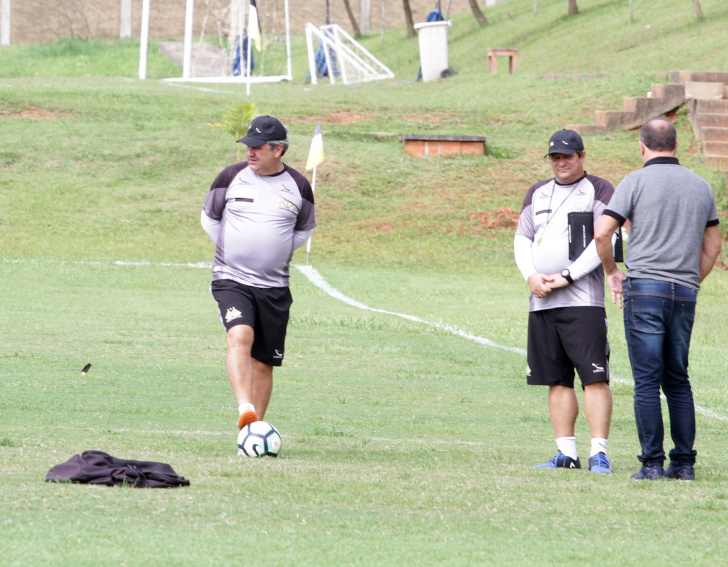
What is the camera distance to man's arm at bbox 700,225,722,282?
6.42 meters

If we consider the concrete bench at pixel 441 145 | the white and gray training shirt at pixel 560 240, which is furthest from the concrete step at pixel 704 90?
the white and gray training shirt at pixel 560 240

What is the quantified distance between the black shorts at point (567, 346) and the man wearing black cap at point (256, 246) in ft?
5.30

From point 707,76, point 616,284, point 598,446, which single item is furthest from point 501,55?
point 598,446

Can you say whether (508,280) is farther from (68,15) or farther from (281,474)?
(68,15)

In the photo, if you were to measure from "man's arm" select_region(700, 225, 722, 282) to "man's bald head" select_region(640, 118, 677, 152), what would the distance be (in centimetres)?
52

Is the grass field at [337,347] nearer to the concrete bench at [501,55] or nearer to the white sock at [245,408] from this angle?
the white sock at [245,408]

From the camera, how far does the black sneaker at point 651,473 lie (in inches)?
247

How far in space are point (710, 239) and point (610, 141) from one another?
23.0m

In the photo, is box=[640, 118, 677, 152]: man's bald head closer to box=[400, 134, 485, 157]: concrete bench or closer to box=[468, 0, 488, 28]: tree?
box=[400, 134, 485, 157]: concrete bench

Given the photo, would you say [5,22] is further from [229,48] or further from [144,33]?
[144,33]

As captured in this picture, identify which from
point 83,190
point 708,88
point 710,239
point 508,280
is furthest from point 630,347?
point 708,88

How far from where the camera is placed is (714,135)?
27516mm

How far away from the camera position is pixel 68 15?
6328 cm

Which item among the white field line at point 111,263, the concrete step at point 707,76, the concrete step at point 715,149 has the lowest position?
the white field line at point 111,263
